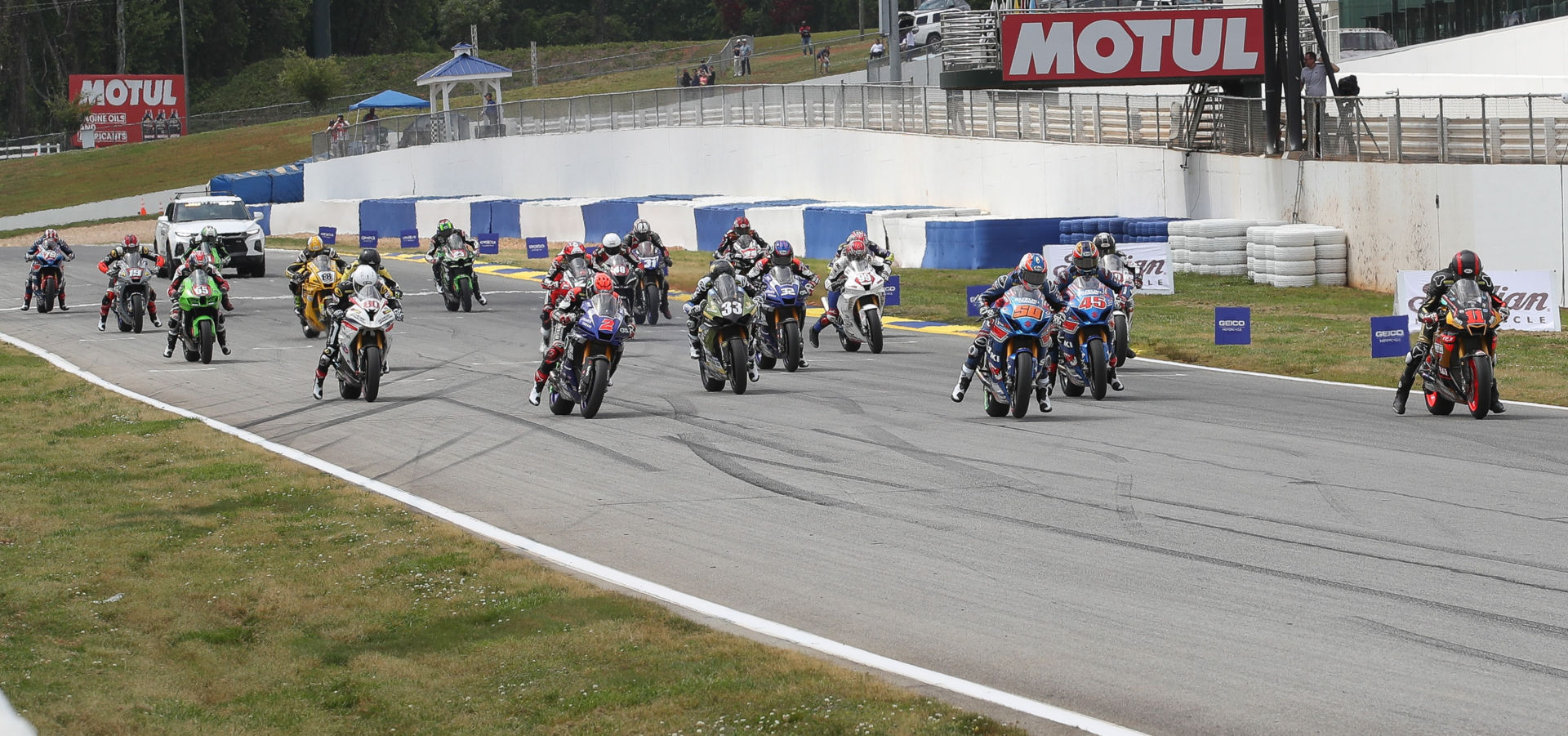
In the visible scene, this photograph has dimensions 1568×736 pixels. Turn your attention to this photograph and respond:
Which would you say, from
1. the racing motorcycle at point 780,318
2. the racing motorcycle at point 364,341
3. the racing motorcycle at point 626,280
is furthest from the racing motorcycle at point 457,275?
the racing motorcycle at point 364,341

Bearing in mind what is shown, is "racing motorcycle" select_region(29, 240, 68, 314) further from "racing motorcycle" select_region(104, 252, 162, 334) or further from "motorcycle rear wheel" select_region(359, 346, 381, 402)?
"motorcycle rear wheel" select_region(359, 346, 381, 402)

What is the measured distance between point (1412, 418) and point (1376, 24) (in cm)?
3767

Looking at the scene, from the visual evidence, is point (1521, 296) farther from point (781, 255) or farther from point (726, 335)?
point (726, 335)

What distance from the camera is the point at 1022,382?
15602 mm

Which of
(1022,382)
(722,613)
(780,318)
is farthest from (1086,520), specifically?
(780,318)

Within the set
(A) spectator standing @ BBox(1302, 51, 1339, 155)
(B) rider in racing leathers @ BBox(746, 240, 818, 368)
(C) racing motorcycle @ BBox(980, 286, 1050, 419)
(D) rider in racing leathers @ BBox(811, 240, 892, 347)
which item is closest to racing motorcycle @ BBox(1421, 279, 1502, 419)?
(C) racing motorcycle @ BBox(980, 286, 1050, 419)

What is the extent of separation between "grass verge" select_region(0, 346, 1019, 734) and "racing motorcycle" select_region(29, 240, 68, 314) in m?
21.9

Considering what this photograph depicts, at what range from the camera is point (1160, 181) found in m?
34.0

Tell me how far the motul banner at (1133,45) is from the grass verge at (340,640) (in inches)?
1000

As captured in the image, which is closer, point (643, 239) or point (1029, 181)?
point (643, 239)

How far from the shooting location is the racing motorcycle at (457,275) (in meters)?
30.2

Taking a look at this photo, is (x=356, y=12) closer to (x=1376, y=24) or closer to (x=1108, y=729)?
(x=1376, y=24)

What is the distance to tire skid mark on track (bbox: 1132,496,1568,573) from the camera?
945cm

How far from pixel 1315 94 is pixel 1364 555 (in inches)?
1012
